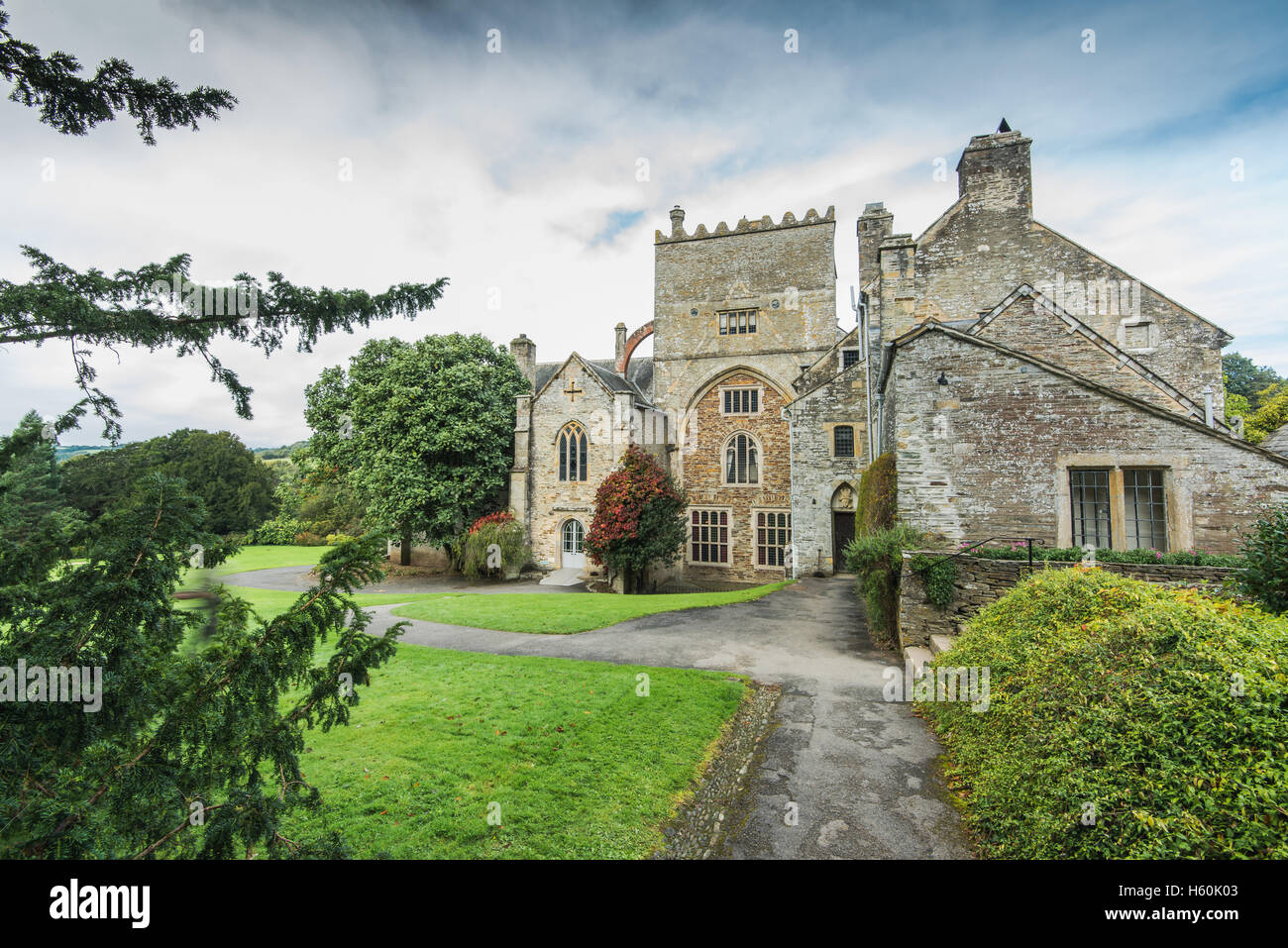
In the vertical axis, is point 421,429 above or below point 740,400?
below

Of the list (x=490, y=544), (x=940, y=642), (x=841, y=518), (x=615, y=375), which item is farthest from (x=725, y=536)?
(x=940, y=642)

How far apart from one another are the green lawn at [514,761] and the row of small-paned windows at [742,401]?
65.2 ft

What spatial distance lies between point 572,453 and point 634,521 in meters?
5.86

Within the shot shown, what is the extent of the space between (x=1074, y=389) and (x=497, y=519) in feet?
70.5

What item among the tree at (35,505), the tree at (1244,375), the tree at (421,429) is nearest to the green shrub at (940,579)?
the tree at (35,505)

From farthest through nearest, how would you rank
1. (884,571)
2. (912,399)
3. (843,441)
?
1. (843,441)
2. (912,399)
3. (884,571)

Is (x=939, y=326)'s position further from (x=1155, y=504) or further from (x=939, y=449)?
(x=1155, y=504)

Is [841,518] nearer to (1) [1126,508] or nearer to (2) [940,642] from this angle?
(1) [1126,508]

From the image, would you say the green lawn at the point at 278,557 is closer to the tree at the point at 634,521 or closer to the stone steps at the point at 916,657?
the tree at the point at 634,521

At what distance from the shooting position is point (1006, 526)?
11.4 meters

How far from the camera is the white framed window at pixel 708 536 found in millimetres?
27594

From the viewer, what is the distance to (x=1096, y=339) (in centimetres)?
1290

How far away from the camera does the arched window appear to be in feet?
→ 90.3
